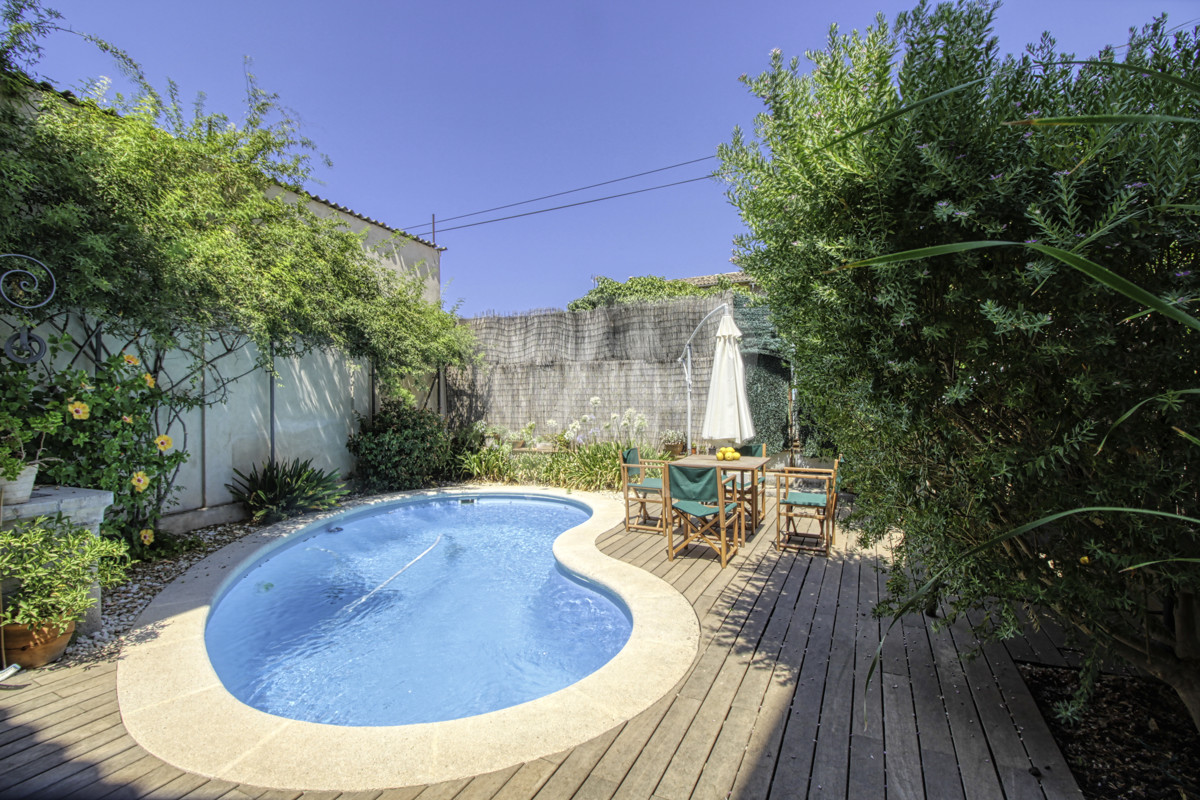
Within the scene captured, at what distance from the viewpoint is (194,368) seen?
5.88m

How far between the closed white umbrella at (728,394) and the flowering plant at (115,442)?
5.74m

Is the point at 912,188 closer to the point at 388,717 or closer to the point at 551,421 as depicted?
the point at 388,717

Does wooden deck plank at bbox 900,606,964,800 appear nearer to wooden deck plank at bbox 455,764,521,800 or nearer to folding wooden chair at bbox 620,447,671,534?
wooden deck plank at bbox 455,764,521,800

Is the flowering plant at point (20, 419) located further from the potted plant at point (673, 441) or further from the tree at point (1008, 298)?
the potted plant at point (673, 441)

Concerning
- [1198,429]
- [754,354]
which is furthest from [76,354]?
[754,354]

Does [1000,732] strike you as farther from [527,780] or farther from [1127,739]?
[527,780]

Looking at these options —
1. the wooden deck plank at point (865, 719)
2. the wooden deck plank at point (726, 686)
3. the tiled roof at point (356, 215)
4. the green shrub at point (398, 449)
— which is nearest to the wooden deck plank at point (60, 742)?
the wooden deck plank at point (726, 686)

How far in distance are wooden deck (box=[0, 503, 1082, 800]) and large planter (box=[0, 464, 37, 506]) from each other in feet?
3.24

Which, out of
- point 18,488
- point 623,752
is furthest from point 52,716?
point 623,752

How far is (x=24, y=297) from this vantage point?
3863 mm

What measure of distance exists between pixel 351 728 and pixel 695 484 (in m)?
3.16

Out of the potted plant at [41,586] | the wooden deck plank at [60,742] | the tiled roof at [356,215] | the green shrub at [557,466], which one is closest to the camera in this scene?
the wooden deck plank at [60,742]

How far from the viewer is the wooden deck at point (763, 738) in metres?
2.16

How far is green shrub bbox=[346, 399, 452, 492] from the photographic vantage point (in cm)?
853
